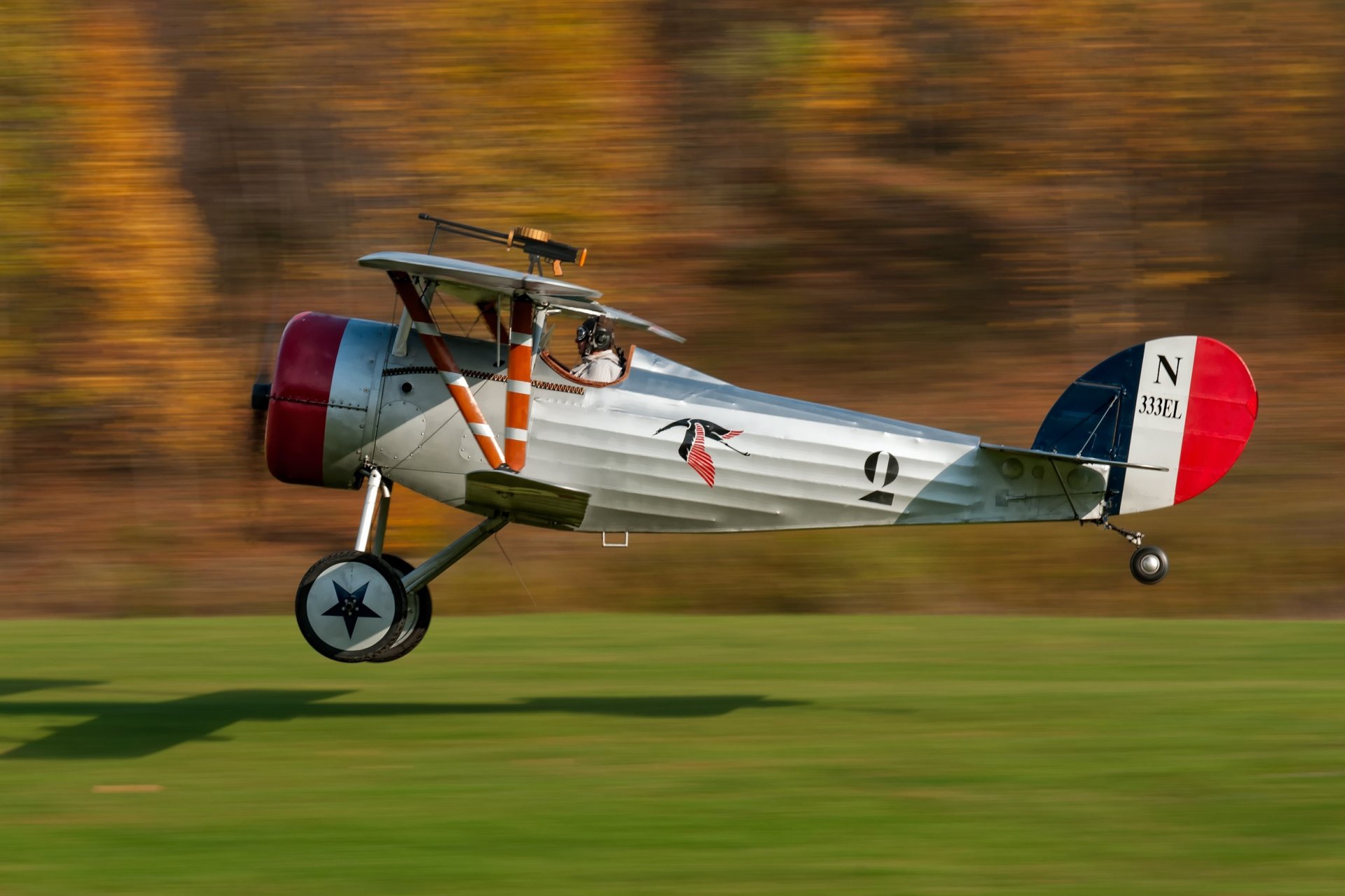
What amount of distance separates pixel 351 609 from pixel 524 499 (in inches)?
53.2

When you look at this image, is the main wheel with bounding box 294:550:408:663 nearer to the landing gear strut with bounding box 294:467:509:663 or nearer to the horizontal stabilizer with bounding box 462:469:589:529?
the landing gear strut with bounding box 294:467:509:663

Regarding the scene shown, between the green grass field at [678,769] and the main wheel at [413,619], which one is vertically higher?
the main wheel at [413,619]

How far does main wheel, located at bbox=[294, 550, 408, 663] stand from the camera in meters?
9.80

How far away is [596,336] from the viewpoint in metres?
10.5

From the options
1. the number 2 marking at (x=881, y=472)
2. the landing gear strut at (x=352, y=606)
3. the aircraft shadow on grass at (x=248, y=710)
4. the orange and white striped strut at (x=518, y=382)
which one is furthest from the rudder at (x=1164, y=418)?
the landing gear strut at (x=352, y=606)

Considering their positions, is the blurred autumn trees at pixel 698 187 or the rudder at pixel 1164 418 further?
the blurred autumn trees at pixel 698 187

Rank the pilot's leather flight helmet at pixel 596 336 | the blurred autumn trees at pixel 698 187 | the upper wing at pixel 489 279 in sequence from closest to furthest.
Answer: the upper wing at pixel 489 279 < the pilot's leather flight helmet at pixel 596 336 < the blurred autumn trees at pixel 698 187

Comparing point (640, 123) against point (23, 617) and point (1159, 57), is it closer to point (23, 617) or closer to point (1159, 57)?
point (1159, 57)

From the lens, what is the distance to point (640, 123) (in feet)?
90.7

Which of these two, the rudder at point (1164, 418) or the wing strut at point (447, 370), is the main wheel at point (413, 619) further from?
the rudder at point (1164, 418)

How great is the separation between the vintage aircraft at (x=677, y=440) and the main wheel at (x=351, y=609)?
349 mm

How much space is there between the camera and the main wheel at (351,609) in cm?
980

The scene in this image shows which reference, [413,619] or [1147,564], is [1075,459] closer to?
[1147,564]

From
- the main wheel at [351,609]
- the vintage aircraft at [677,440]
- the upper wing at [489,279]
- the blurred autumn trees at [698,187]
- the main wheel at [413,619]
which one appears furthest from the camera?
the blurred autumn trees at [698,187]
